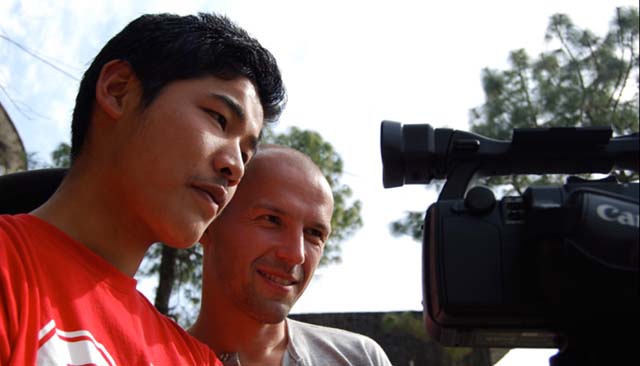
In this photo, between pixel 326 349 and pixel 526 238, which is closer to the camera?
pixel 526 238

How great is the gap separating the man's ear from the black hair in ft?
0.05

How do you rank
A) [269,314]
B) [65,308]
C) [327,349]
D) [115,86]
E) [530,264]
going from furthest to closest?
[327,349]
[269,314]
[115,86]
[65,308]
[530,264]

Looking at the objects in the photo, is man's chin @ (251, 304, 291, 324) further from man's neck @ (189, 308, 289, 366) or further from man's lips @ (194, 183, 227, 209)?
man's lips @ (194, 183, 227, 209)

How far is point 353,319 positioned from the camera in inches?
268

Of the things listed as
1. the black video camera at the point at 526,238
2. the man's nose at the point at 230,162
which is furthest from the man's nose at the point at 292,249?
the black video camera at the point at 526,238

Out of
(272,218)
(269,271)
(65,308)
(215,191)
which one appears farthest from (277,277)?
(65,308)

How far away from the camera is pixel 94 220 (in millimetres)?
1265

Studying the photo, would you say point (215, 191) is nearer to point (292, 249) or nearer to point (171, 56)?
point (171, 56)

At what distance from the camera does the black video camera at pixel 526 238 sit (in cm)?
81

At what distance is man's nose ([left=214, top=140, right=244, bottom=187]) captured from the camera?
1.29 metres

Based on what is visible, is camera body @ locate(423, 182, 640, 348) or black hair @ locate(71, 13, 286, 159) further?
black hair @ locate(71, 13, 286, 159)

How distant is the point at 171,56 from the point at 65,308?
548 mm

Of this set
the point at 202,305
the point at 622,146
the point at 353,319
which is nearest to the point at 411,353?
the point at 353,319

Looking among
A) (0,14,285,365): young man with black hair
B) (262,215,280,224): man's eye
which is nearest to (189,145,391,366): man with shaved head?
(262,215,280,224): man's eye
